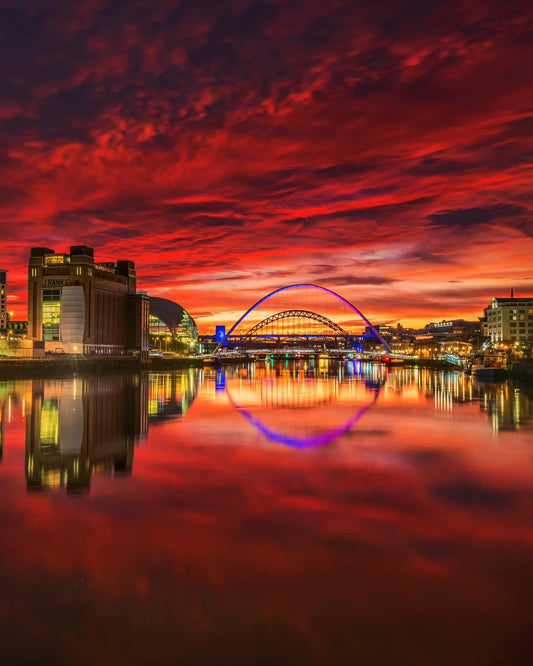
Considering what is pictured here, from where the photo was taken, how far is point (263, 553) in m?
9.89

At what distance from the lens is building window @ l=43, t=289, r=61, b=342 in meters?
123

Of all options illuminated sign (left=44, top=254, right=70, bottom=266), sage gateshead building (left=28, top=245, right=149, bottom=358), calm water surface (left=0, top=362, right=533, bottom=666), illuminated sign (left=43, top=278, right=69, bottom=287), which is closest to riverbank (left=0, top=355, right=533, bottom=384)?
sage gateshead building (left=28, top=245, right=149, bottom=358)

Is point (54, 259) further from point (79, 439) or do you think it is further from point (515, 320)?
point (515, 320)

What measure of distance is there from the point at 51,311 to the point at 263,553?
12247 cm

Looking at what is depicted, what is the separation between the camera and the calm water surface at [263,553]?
22.7ft

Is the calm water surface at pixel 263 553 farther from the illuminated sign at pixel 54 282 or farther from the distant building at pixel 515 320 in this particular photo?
the distant building at pixel 515 320

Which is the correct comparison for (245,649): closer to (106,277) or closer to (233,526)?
(233,526)

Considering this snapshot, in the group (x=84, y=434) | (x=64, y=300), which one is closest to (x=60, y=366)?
(x=64, y=300)

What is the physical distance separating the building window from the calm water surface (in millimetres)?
107343

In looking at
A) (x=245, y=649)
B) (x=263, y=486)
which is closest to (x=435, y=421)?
(x=263, y=486)

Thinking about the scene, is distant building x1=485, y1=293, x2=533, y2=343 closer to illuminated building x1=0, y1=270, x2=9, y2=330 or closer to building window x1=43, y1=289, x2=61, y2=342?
building window x1=43, y1=289, x2=61, y2=342

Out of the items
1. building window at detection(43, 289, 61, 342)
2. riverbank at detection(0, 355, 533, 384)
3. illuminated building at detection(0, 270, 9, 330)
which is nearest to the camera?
riverbank at detection(0, 355, 533, 384)

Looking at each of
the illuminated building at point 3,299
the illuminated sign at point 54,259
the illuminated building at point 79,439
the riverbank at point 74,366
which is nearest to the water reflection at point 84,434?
the illuminated building at point 79,439

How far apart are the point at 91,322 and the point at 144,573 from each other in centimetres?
12196
